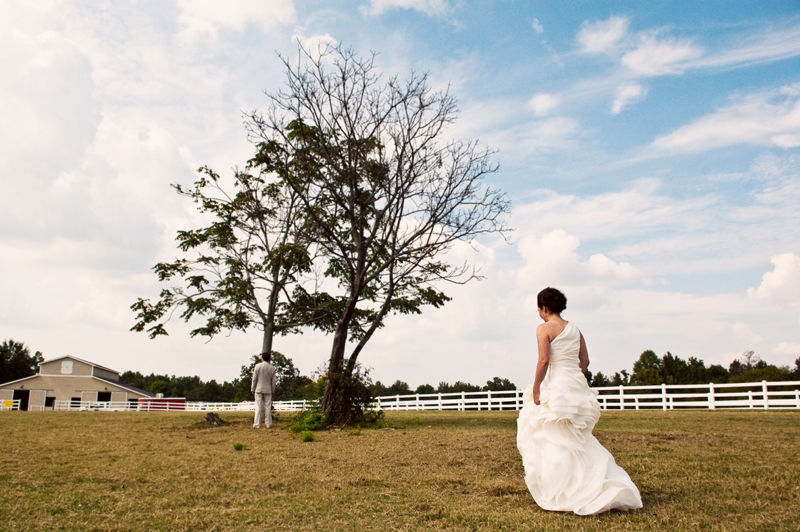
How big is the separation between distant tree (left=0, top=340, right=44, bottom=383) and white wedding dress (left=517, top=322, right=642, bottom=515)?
85980mm

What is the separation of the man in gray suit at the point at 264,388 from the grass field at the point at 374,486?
13.7 ft

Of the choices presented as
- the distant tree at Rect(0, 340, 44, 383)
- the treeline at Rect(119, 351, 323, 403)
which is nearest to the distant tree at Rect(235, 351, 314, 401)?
the treeline at Rect(119, 351, 323, 403)

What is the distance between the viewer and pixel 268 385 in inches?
550

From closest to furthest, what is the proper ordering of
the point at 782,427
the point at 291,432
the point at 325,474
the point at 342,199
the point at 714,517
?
the point at 714,517, the point at 325,474, the point at 782,427, the point at 291,432, the point at 342,199

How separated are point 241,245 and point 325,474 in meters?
14.8

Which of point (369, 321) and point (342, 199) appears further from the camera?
point (369, 321)

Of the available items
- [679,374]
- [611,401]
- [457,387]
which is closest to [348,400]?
[611,401]

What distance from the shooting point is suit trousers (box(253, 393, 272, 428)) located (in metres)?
14.1

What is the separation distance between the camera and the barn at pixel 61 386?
5422cm

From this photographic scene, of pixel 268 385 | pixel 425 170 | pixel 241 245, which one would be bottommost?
pixel 268 385

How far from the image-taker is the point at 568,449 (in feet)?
15.0

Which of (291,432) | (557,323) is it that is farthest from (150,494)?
(291,432)

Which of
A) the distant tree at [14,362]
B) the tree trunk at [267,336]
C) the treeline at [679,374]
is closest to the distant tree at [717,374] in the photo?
the treeline at [679,374]

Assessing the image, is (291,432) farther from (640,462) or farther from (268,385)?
(640,462)
